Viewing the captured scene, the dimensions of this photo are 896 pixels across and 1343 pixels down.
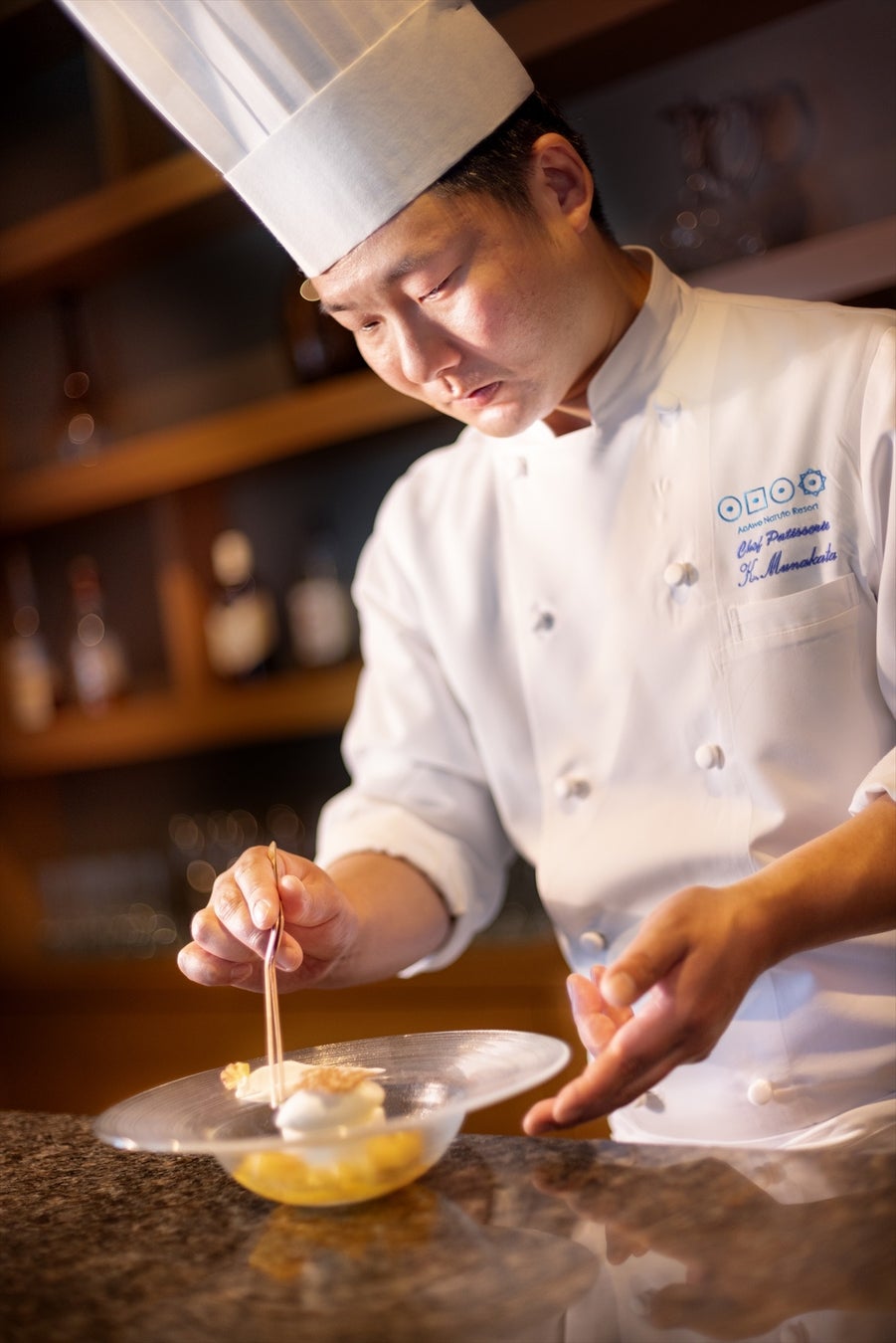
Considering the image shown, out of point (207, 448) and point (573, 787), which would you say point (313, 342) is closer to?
point (207, 448)

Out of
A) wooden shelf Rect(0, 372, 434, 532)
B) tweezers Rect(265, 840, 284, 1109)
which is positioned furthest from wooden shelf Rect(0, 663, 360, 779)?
tweezers Rect(265, 840, 284, 1109)

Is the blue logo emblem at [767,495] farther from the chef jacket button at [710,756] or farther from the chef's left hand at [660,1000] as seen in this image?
the chef's left hand at [660,1000]

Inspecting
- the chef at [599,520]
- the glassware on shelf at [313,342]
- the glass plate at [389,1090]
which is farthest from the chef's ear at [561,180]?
the glassware on shelf at [313,342]

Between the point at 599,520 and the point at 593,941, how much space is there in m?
0.42

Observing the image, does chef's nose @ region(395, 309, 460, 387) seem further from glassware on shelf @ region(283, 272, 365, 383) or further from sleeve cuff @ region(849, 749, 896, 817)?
glassware on shelf @ region(283, 272, 365, 383)

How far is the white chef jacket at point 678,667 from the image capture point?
1.28 metres

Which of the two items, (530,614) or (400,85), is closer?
(400,85)

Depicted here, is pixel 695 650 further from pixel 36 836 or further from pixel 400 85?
pixel 36 836

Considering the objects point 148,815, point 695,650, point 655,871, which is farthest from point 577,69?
point 148,815

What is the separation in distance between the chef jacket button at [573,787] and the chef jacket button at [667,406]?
368 mm

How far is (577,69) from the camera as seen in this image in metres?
2.28

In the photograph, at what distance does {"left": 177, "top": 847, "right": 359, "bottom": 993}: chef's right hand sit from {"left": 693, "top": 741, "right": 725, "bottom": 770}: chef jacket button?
1.18 feet

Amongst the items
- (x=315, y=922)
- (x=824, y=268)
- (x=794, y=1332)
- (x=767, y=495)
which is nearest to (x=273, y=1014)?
(x=315, y=922)

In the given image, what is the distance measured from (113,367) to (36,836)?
114 centimetres
